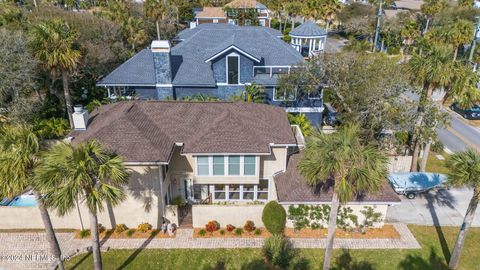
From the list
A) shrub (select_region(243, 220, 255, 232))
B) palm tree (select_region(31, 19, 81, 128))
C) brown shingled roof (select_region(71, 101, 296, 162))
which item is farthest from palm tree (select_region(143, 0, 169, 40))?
shrub (select_region(243, 220, 255, 232))

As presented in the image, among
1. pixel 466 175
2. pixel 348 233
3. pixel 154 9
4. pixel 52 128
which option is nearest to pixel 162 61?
pixel 52 128

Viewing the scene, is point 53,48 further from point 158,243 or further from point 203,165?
Answer: point 158,243

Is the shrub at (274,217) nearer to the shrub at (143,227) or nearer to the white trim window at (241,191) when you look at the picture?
the white trim window at (241,191)

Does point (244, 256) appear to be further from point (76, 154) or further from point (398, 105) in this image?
point (398, 105)

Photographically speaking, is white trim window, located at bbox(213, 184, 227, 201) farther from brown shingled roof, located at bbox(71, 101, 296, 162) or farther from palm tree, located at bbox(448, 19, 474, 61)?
palm tree, located at bbox(448, 19, 474, 61)

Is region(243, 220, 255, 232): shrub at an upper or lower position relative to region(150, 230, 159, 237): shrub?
upper

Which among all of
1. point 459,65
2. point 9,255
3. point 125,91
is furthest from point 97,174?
point 459,65
